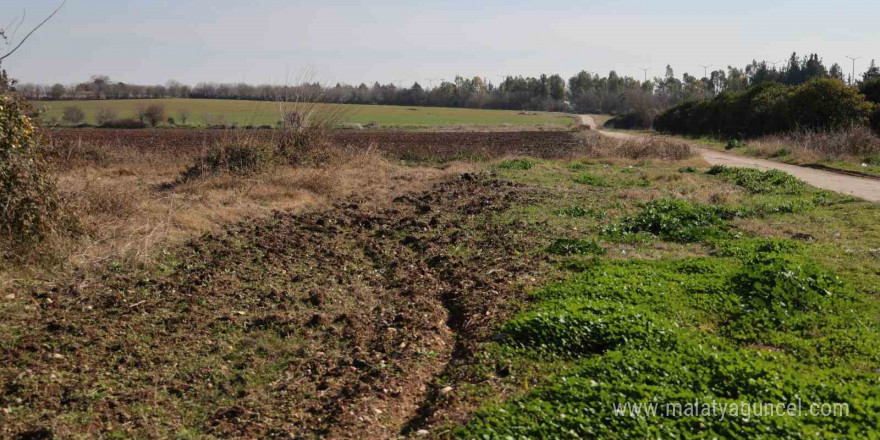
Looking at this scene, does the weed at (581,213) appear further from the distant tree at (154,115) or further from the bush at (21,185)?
the distant tree at (154,115)

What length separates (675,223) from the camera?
1103 centimetres

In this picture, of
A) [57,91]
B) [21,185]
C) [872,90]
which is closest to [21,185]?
[21,185]

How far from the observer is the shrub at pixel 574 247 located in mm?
9594

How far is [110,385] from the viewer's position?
5219 mm

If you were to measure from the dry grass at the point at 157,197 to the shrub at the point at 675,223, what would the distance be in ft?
21.1

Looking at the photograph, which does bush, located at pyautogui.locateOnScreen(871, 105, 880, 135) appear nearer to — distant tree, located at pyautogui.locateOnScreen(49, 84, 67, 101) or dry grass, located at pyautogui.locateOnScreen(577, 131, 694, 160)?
dry grass, located at pyautogui.locateOnScreen(577, 131, 694, 160)

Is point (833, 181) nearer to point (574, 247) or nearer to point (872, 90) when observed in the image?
point (574, 247)

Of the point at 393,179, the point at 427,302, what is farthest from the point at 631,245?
the point at 393,179

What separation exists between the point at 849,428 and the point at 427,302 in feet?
15.3

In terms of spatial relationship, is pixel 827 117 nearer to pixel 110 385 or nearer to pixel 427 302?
pixel 427 302

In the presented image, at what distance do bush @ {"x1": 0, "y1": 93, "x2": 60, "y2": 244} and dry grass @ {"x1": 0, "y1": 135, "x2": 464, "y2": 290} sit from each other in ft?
1.00

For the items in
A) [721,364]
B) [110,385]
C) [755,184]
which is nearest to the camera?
[721,364]

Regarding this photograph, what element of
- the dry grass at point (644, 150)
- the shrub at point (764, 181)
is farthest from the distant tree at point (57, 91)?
the shrub at point (764, 181)

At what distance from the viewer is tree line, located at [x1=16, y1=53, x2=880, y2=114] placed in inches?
3327
